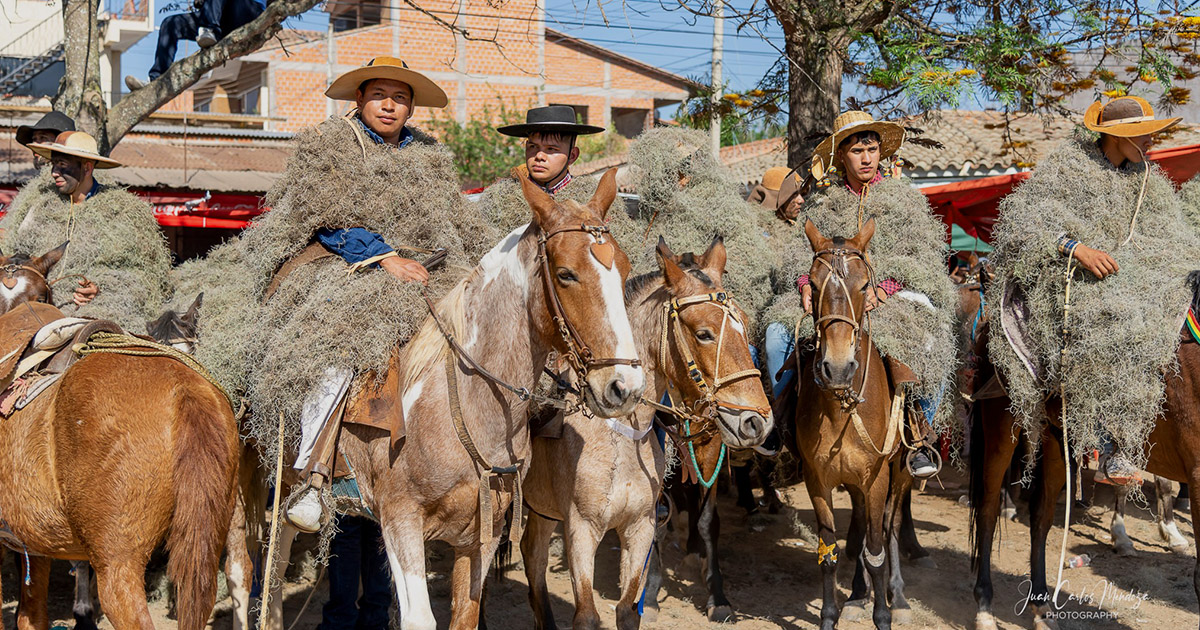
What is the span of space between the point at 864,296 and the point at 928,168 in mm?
10693

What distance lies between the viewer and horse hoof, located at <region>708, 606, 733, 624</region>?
20.6 ft

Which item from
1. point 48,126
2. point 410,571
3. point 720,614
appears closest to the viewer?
point 410,571

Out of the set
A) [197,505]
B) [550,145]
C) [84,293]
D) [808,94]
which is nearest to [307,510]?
[197,505]

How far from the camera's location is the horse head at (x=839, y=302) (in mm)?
A: 5145

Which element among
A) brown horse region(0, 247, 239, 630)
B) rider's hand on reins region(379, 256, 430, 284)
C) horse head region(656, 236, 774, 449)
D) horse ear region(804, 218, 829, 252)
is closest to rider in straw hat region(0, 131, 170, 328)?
brown horse region(0, 247, 239, 630)

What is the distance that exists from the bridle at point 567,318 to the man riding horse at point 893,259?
2.49 meters

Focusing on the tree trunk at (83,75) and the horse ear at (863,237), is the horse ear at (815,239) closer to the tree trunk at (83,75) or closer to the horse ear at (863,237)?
the horse ear at (863,237)

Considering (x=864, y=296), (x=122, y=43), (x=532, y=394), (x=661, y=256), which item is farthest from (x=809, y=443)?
(x=122, y=43)

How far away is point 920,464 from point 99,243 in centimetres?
577

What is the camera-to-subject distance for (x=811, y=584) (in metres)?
7.11

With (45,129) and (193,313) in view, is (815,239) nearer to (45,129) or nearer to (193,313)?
(193,313)

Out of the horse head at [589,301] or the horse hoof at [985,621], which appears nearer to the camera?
the horse head at [589,301]

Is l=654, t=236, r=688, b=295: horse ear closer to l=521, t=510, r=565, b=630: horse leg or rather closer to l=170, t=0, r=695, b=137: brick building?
l=521, t=510, r=565, b=630: horse leg

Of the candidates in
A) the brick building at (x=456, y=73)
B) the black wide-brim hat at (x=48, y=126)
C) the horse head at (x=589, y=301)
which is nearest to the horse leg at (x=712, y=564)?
the horse head at (x=589, y=301)
